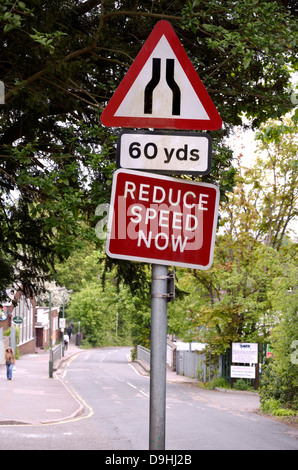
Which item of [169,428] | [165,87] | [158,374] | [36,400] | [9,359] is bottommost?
[36,400]

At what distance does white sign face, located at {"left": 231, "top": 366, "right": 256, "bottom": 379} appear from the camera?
3334 cm

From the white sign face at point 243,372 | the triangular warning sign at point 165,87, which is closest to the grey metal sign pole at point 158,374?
the triangular warning sign at point 165,87

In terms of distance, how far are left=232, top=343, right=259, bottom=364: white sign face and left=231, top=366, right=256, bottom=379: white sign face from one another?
75cm

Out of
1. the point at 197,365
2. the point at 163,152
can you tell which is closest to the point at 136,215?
the point at 163,152

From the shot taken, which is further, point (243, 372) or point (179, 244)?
point (243, 372)

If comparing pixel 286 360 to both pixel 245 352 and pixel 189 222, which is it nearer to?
pixel 245 352

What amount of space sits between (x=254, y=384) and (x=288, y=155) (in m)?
12.0

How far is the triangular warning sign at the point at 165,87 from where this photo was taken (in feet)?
9.83

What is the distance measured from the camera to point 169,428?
1823cm

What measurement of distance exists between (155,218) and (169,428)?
16387 mm

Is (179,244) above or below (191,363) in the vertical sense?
above

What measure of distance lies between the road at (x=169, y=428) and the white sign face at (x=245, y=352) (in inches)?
82.6
